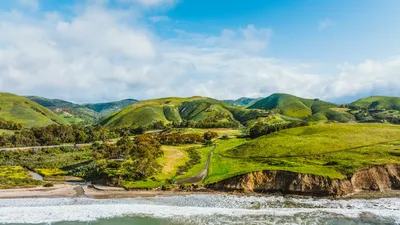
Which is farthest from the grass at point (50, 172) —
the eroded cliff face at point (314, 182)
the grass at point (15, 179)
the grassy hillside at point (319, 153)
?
the eroded cliff face at point (314, 182)

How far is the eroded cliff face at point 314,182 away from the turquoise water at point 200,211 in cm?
450

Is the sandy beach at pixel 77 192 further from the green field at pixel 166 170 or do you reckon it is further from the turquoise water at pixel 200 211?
the turquoise water at pixel 200 211

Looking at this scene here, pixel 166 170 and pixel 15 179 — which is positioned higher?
pixel 166 170

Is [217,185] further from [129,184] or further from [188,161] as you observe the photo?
[188,161]

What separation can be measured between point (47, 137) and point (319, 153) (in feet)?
535

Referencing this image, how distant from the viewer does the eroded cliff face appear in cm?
6462

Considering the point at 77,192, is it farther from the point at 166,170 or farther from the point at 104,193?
the point at 166,170

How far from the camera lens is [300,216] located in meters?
52.0

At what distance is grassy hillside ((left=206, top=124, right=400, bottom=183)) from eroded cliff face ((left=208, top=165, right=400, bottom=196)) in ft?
6.23

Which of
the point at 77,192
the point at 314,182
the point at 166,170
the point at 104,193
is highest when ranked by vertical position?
the point at 314,182

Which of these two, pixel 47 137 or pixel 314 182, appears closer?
pixel 314 182

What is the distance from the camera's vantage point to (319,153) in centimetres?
8381

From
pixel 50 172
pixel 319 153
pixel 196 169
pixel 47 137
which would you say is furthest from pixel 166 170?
pixel 47 137

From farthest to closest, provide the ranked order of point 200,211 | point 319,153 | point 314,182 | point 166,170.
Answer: point 166,170
point 319,153
point 314,182
point 200,211
